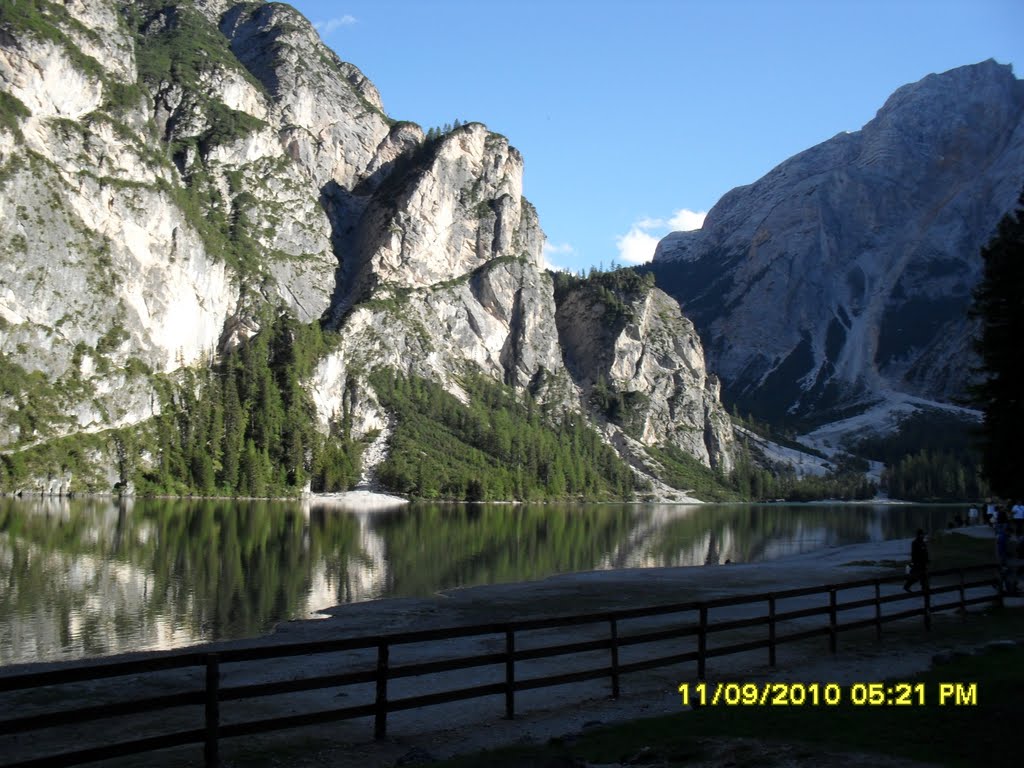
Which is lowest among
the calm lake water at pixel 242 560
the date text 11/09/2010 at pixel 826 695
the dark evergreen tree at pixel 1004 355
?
the calm lake water at pixel 242 560

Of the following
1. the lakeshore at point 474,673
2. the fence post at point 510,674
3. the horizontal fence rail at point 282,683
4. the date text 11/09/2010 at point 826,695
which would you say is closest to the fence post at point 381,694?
the horizontal fence rail at point 282,683

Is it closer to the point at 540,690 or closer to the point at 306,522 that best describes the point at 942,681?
the point at 540,690

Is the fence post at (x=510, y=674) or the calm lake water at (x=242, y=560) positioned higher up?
the fence post at (x=510, y=674)

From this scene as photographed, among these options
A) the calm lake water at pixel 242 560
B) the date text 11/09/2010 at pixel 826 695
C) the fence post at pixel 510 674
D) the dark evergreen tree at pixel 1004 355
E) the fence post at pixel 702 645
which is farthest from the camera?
the dark evergreen tree at pixel 1004 355

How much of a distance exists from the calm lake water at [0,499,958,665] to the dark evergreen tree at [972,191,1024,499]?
101ft

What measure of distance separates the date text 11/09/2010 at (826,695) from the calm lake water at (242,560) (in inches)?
918

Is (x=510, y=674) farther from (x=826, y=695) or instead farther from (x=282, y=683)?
(x=826, y=695)

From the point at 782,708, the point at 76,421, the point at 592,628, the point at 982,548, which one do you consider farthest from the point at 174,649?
the point at 76,421

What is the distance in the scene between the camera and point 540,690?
857 inches

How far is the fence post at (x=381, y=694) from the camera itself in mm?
16109

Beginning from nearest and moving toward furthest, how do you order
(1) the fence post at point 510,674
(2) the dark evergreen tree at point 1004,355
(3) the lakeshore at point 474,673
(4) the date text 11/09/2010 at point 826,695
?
(4) the date text 11/09/2010 at point 826,695 → (3) the lakeshore at point 474,673 → (1) the fence post at point 510,674 → (2) the dark evergreen tree at point 1004,355

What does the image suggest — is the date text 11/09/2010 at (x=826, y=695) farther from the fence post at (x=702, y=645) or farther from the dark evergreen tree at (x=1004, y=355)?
the dark evergreen tree at (x=1004, y=355)

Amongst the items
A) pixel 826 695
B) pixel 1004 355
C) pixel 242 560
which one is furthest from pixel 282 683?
pixel 242 560

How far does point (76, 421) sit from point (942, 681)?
19945 cm
